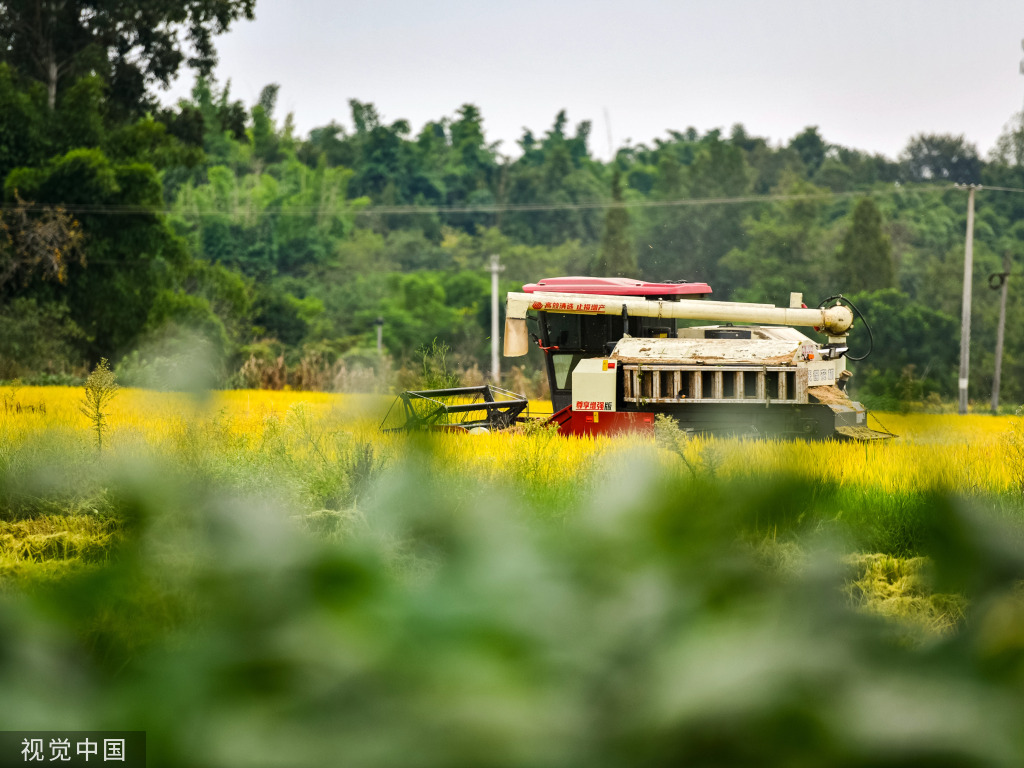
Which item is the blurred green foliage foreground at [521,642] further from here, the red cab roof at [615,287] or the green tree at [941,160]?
the green tree at [941,160]

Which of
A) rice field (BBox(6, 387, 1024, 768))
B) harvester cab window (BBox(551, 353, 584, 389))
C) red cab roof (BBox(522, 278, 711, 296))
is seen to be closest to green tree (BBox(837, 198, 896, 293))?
red cab roof (BBox(522, 278, 711, 296))

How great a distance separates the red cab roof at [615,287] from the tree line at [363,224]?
1864 millimetres

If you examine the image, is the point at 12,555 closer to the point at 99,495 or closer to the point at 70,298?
the point at 99,495

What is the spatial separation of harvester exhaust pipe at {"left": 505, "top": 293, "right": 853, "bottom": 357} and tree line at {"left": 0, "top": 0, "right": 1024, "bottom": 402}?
87 centimetres

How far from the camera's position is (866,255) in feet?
160

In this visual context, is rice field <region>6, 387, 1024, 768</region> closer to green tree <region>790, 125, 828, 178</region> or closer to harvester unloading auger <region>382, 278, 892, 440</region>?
harvester unloading auger <region>382, 278, 892, 440</region>

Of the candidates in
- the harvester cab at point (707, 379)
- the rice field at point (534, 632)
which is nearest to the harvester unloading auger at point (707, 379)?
the harvester cab at point (707, 379)

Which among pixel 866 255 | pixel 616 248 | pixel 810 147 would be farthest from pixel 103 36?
pixel 810 147

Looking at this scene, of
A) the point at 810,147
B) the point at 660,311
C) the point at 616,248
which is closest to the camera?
the point at 660,311

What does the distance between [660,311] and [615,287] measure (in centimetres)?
72

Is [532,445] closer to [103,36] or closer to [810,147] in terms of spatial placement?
[103,36]

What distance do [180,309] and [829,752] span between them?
96.2 ft

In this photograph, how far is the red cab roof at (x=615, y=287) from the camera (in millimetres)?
10180

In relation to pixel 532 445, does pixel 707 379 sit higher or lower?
higher
